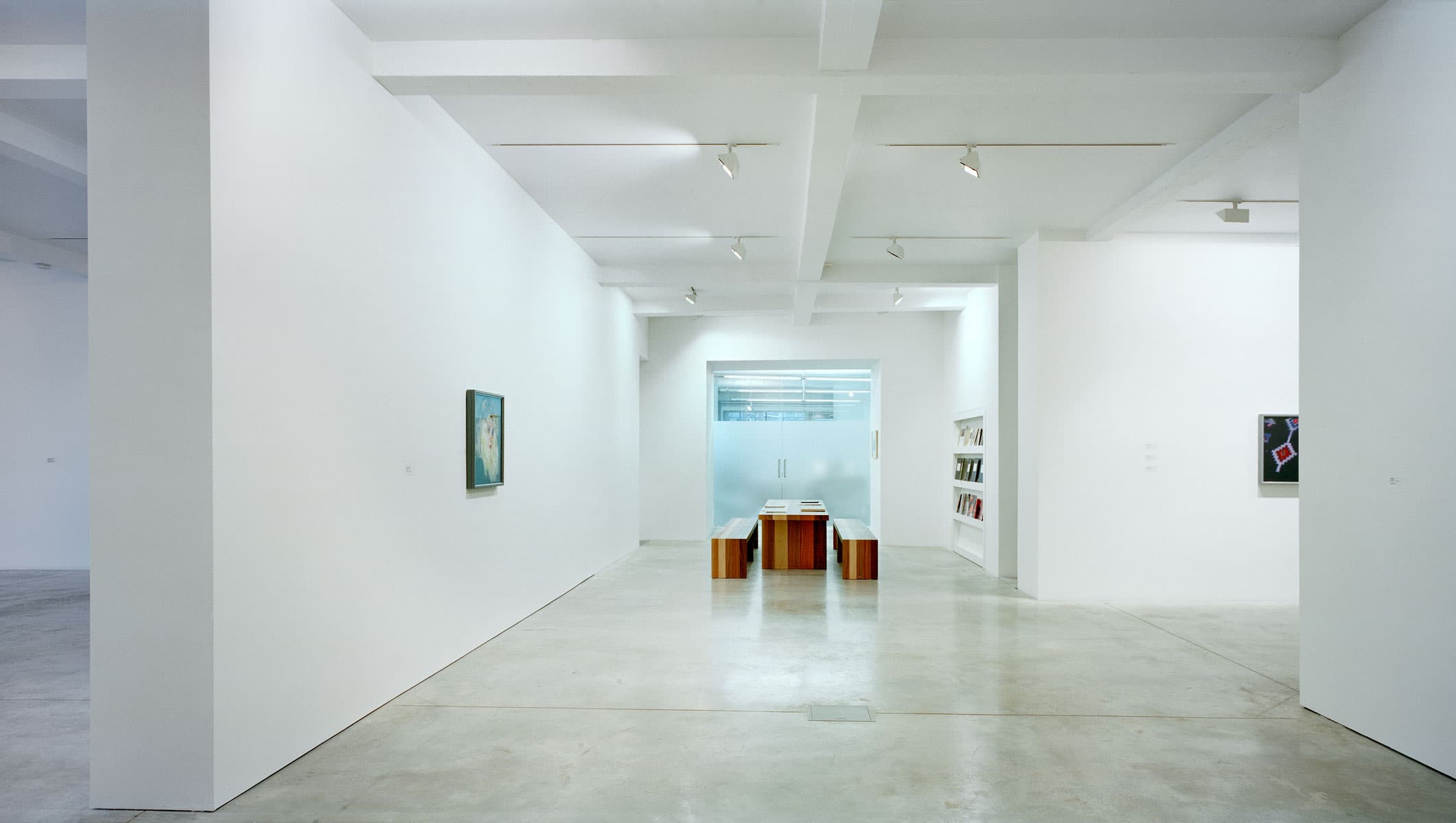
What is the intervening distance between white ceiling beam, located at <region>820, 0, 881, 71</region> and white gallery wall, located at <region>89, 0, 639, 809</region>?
228cm

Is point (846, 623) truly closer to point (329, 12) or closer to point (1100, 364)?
point (1100, 364)

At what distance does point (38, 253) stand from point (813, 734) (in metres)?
9.50

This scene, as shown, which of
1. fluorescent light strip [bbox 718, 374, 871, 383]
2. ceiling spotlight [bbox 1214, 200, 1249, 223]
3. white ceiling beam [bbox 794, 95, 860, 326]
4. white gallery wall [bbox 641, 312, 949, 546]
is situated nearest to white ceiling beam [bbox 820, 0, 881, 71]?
white ceiling beam [bbox 794, 95, 860, 326]

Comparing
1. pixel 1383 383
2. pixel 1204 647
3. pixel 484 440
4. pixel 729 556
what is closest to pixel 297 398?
pixel 484 440

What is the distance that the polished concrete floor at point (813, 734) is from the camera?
137 inches

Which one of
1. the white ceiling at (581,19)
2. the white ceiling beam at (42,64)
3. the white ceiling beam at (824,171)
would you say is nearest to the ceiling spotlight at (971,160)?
the white ceiling beam at (824,171)

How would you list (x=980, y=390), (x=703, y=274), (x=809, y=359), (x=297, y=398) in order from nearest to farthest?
(x=297, y=398) → (x=703, y=274) → (x=980, y=390) → (x=809, y=359)

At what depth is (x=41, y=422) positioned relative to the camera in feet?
35.3

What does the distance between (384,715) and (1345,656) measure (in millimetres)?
4735

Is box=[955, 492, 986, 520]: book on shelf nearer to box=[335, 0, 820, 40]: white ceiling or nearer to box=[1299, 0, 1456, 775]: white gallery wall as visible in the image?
box=[1299, 0, 1456, 775]: white gallery wall

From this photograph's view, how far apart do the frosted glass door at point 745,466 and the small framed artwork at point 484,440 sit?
8994 mm

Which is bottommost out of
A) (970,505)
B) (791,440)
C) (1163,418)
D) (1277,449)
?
(970,505)

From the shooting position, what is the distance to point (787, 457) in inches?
618

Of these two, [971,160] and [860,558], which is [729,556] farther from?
[971,160]
